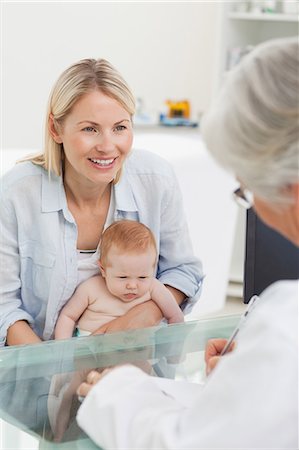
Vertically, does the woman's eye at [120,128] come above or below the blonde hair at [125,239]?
above

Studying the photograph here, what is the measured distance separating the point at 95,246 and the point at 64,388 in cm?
77

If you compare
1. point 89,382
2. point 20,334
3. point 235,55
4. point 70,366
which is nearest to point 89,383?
point 89,382

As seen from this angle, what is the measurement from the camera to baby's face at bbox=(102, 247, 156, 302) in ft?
6.29

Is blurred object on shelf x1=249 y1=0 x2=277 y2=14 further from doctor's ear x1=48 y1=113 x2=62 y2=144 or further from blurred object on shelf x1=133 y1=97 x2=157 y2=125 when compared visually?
doctor's ear x1=48 y1=113 x2=62 y2=144

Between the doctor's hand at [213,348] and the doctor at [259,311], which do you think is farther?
the doctor's hand at [213,348]

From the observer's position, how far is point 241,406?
85cm

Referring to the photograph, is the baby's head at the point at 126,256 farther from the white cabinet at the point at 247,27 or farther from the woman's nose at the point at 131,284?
the white cabinet at the point at 247,27

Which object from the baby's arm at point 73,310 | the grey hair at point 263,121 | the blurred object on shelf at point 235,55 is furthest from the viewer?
the blurred object on shelf at point 235,55

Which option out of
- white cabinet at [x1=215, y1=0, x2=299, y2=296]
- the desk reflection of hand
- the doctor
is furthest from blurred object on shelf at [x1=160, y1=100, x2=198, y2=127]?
the doctor

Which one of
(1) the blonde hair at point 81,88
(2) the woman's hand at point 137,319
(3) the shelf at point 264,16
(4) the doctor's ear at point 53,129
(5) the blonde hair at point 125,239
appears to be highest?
(1) the blonde hair at point 81,88

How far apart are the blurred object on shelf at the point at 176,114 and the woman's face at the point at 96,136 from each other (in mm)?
2548

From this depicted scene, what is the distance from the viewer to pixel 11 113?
3.83m

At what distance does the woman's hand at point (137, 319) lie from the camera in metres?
1.95

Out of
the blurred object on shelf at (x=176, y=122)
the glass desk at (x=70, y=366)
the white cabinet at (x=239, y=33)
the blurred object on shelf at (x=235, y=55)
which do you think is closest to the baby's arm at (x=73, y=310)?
the glass desk at (x=70, y=366)
